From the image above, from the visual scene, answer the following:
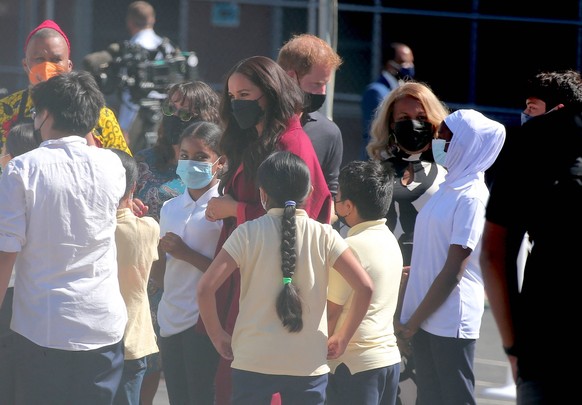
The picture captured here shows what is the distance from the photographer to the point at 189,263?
454 cm

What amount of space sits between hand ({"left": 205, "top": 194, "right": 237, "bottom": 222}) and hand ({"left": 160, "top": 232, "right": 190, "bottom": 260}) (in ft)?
1.18

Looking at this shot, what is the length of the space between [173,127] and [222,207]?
1.14m

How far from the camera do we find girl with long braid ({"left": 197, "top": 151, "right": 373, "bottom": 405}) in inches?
150

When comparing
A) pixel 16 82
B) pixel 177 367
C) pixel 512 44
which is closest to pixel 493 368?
pixel 177 367

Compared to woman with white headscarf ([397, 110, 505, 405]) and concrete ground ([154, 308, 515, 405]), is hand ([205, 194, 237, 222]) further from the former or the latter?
concrete ground ([154, 308, 515, 405])

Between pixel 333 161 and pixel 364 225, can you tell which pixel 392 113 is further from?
pixel 364 225

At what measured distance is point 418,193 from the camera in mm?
4883

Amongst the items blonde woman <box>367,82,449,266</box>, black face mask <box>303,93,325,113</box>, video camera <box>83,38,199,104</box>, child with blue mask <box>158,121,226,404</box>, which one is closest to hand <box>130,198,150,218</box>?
child with blue mask <box>158,121,226,404</box>

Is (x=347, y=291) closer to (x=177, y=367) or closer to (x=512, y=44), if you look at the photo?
(x=177, y=367)

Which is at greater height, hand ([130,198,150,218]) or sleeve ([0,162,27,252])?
sleeve ([0,162,27,252])

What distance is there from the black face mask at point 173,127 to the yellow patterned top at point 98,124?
0.20 m

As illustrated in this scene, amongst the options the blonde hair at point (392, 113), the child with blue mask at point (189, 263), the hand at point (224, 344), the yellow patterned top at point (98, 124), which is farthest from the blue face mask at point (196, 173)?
the hand at point (224, 344)

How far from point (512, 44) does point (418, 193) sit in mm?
7749

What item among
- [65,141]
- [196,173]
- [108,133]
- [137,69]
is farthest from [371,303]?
[137,69]
